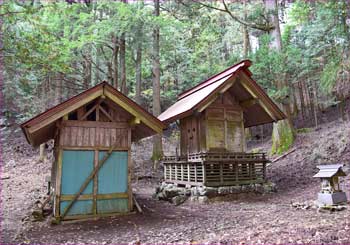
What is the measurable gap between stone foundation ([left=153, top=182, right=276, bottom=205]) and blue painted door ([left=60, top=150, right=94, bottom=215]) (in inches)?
159

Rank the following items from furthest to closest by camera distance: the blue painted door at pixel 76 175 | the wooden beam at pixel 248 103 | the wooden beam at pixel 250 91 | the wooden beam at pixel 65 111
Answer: the wooden beam at pixel 248 103 < the wooden beam at pixel 250 91 < the blue painted door at pixel 76 175 < the wooden beam at pixel 65 111

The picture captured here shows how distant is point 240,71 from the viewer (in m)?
12.7

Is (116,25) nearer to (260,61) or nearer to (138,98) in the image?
(138,98)

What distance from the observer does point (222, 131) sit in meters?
13.3

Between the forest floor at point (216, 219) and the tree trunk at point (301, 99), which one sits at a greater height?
the tree trunk at point (301, 99)

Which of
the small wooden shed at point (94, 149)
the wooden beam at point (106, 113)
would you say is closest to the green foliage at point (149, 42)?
the small wooden shed at point (94, 149)

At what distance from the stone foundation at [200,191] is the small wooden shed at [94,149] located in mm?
3262

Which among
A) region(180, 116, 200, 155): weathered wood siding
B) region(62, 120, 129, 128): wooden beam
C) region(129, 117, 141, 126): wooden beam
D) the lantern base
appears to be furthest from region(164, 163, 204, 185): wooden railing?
the lantern base

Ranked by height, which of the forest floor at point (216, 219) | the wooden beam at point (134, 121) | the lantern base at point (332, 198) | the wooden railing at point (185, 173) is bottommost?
the forest floor at point (216, 219)

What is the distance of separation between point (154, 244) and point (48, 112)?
468 cm

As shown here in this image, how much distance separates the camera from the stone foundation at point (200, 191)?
1133 centimetres

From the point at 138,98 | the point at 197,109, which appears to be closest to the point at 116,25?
the point at 138,98

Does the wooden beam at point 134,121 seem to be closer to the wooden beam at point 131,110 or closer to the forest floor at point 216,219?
the wooden beam at point 131,110

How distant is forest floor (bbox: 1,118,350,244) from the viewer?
20.4 feet
